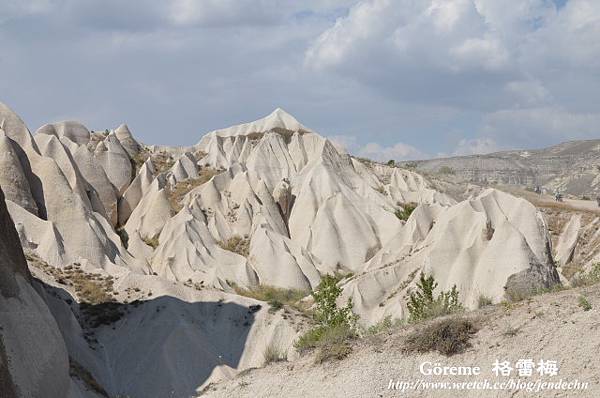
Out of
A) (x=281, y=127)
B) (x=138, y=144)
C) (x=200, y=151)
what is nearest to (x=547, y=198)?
(x=281, y=127)

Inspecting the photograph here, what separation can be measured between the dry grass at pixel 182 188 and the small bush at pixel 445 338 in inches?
1894

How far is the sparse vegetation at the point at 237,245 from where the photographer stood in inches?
2092

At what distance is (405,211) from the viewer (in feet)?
214

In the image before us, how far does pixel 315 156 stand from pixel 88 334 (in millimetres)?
46458

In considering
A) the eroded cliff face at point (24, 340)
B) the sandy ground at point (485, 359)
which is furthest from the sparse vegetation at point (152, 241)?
the sandy ground at point (485, 359)

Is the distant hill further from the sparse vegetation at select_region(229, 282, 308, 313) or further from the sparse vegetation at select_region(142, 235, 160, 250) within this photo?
the sparse vegetation at select_region(229, 282, 308, 313)

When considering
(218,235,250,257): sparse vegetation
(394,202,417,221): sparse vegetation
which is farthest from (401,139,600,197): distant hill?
(218,235,250,257): sparse vegetation

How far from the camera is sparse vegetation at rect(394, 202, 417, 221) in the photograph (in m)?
62.9

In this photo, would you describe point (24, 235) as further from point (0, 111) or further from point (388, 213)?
point (388, 213)

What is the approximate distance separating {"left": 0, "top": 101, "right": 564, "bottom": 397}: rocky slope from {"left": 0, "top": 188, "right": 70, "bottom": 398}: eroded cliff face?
447 millimetres

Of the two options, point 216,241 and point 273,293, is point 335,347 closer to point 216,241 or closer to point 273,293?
point 273,293

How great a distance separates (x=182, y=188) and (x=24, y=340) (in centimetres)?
4850

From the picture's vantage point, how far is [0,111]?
5003 centimetres

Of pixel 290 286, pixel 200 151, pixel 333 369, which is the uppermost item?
pixel 200 151
